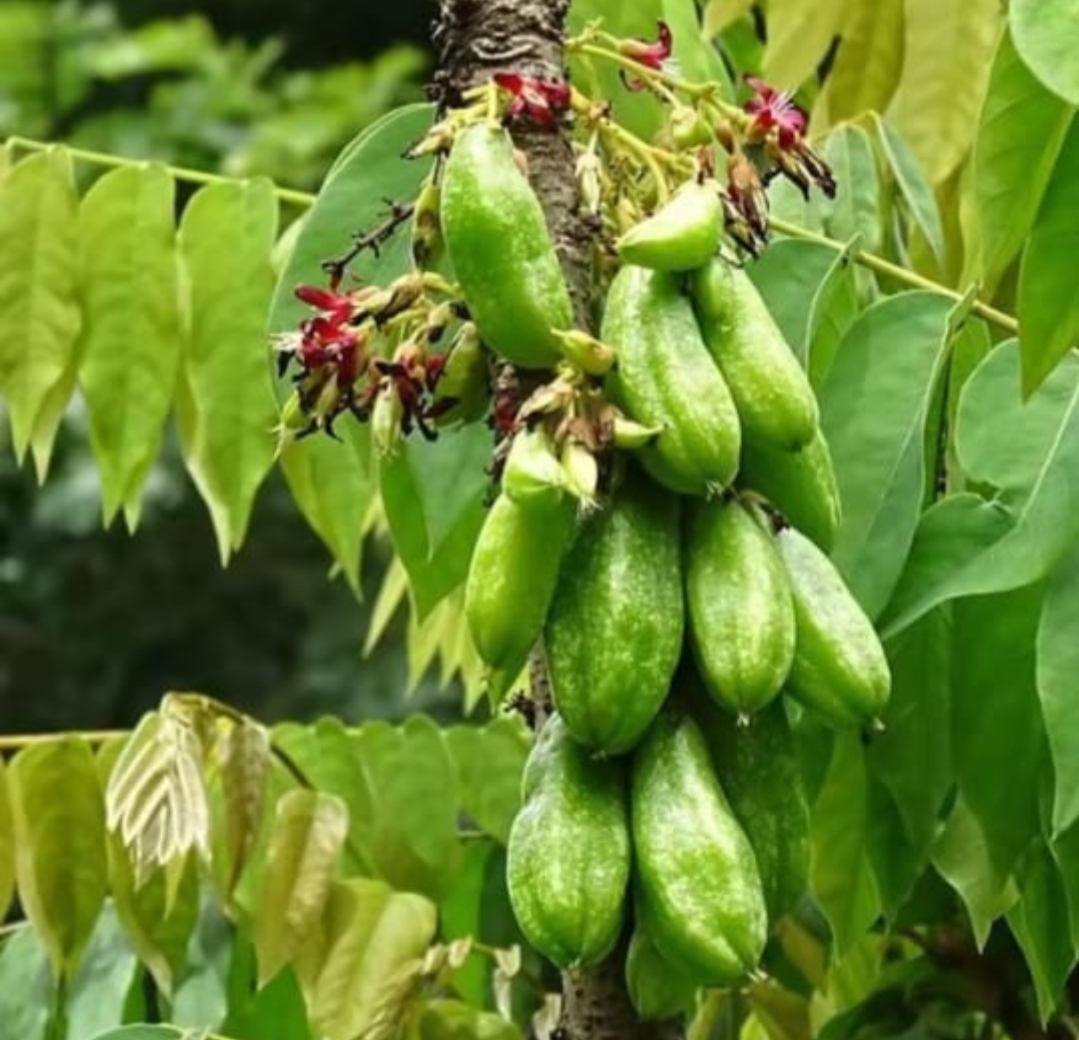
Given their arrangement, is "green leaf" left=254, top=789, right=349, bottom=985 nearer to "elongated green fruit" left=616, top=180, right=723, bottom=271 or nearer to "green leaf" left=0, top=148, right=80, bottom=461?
"green leaf" left=0, top=148, right=80, bottom=461

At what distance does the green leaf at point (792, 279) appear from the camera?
1.35 m

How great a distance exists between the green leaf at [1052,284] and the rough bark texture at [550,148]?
0.59ft

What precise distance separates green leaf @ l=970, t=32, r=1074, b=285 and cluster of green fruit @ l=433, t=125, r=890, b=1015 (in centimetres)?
16

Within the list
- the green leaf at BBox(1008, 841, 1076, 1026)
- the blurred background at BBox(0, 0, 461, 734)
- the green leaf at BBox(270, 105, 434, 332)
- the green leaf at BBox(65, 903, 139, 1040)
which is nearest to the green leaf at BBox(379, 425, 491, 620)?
the green leaf at BBox(270, 105, 434, 332)

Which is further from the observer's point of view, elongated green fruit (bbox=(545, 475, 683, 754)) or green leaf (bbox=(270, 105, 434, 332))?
green leaf (bbox=(270, 105, 434, 332))

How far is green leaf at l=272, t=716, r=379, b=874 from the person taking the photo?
5.74ft

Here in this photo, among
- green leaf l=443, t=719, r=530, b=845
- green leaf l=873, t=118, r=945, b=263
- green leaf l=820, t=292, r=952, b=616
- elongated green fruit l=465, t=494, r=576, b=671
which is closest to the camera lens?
elongated green fruit l=465, t=494, r=576, b=671

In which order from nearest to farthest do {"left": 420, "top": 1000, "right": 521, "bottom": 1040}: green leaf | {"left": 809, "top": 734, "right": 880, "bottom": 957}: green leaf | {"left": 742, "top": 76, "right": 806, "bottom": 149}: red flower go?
{"left": 742, "top": 76, "right": 806, "bottom": 149}: red flower, {"left": 809, "top": 734, "right": 880, "bottom": 957}: green leaf, {"left": 420, "top": 1000, "right": 521, "bottom": 1040}: green leaf

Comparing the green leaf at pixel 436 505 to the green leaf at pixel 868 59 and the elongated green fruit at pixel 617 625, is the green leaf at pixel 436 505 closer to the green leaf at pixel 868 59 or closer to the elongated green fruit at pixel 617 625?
the elongated green fruit at pixel 617 625

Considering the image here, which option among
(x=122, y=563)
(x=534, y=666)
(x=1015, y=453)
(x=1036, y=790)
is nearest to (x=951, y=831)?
(x=1036, y=790)

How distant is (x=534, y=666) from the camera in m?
1.08

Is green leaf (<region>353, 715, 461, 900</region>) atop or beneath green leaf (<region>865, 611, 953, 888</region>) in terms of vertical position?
beneath

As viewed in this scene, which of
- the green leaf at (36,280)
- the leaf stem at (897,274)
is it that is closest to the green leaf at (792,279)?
the leaf stem at (897,274)

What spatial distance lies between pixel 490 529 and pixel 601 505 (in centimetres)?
5
